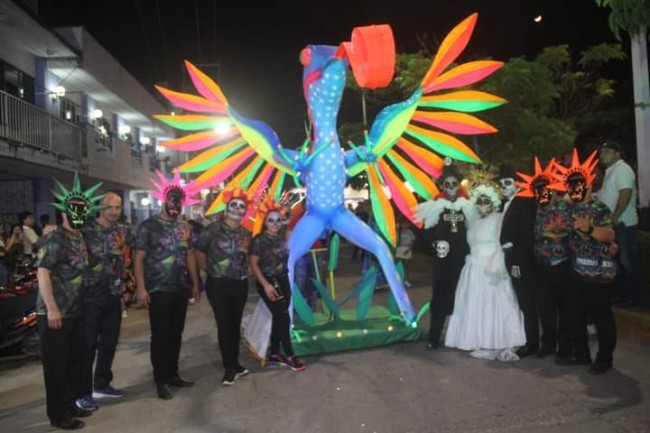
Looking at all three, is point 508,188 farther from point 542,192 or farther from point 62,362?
point 62,362

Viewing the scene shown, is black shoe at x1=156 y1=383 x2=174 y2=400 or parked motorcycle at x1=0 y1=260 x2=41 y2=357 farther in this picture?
parked motorcycle at x1=0 y1=260 x2=41 y2=357

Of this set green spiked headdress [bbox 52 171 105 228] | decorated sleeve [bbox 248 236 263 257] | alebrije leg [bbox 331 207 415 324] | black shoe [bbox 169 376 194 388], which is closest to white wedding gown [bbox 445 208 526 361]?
alebrije leg [bbox 331 207 415 324]

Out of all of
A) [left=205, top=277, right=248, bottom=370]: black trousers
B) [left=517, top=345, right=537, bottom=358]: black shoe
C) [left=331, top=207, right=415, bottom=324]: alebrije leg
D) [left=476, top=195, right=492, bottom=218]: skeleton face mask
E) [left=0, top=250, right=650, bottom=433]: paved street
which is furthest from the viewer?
[left=331, top=207, right=415, bottom=324]: alebrije leg

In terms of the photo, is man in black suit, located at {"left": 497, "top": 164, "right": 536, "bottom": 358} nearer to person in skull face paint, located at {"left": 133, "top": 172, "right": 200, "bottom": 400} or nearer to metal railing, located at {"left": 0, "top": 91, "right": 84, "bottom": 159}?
person in skull face paint, located at {"left": 133, "top": 172, "right": 200, "bottom": 400}

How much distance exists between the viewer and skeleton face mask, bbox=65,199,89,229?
4.29 meters

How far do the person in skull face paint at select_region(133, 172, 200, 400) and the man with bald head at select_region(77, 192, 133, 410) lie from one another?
0.22 meters

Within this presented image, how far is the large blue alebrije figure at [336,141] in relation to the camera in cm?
609

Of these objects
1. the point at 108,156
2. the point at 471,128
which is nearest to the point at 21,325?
the point at 471,128

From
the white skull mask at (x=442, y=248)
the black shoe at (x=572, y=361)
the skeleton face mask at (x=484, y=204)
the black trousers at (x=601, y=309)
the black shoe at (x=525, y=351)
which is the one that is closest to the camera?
the black trousers at (x=601, y=309)

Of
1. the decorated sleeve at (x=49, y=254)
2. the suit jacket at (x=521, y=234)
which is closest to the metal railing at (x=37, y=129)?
the decorated sleeve at (x=49, y=254)

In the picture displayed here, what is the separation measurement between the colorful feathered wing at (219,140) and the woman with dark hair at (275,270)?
63 centimetres

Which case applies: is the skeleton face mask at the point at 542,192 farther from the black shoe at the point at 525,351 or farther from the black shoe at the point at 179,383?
the black shoe at the point at 179,383

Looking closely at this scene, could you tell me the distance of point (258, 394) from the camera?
4891mm

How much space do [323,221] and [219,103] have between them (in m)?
1.71
